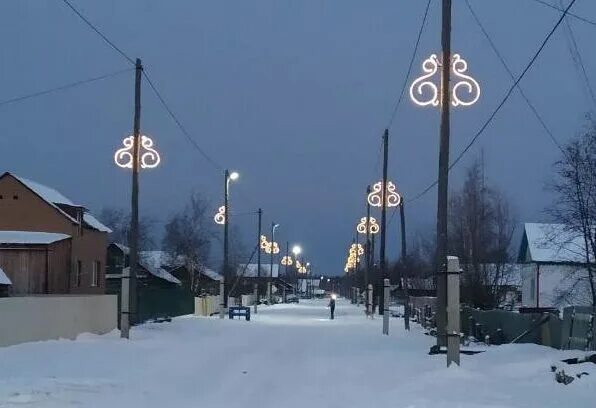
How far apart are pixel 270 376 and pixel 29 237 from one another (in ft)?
93.8

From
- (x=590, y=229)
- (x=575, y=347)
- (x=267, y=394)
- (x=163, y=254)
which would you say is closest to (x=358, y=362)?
(x=575, y=347)

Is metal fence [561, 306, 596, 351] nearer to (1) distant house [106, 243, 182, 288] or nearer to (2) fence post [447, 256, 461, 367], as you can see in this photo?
(2) fence post [447, 256, 461, 367]

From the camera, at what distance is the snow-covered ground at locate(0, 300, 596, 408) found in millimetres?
14133

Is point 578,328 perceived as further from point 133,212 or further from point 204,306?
point 204,306

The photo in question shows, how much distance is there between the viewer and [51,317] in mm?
25078

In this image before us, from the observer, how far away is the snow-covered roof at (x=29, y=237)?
43656 millimetres

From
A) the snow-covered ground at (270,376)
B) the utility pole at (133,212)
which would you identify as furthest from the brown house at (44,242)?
the snow-covered ground at (270,376)

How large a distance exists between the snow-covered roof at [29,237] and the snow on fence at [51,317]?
14.0 metres

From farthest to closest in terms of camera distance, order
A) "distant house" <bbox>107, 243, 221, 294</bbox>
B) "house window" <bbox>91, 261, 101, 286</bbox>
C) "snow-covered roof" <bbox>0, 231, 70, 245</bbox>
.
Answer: "distant house" <bbox>107, 243, 221, 294</bbox> → "house window" <bbox>91, 261, 101, 286</bbox> → "snow-covered roof" <bbox>0, 231, 70, 245</bbox>

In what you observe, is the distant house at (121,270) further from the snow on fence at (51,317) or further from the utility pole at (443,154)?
the utility pole at (443,154)

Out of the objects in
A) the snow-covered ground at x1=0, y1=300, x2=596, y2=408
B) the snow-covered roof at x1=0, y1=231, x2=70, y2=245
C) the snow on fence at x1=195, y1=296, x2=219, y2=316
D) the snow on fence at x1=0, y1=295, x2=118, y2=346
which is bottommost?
the snow on fence at x1=195, y1=296, x2=219, y2=316

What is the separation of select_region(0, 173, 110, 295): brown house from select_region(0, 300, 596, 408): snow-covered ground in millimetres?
17144

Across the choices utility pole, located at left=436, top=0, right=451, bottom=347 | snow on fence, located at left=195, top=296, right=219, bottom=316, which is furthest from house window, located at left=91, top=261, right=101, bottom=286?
utility pole, located at left=436, top=0, right=451, bottom=347

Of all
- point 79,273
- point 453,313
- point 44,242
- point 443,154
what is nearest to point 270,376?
point 453,313
